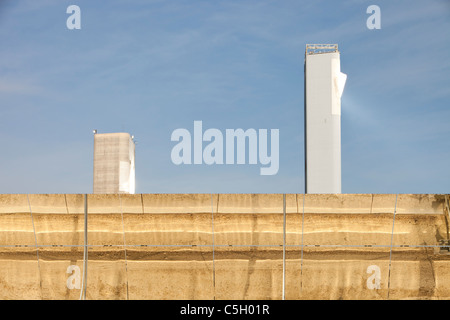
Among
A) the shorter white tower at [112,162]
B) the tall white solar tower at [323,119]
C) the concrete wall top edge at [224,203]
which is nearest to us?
the concrete wall top edge at [224,203]

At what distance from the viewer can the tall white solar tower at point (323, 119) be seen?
8906 cm

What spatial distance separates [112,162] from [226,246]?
92.3 m

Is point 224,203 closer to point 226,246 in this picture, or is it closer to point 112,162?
point 226,246

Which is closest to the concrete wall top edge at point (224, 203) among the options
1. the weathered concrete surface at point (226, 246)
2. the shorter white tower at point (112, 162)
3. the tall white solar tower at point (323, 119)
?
the weathered concrete surface at point (226, 246)

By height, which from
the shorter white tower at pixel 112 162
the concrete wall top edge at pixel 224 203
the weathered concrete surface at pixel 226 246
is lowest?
the weathered concrete surface at pixel 226 246

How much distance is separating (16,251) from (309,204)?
22.0ft

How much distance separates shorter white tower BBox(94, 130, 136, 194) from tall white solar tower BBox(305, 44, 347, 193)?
33998 mm

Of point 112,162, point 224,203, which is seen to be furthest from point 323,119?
point 224,203

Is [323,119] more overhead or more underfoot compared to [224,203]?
more overhead

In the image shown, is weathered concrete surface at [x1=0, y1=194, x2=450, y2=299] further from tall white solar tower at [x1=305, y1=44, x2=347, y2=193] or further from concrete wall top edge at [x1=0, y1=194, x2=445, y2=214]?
tall white solar tower at [x1=305, y1=44, x2=347, y2=193]

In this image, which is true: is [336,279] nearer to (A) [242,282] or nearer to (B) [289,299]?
(B) [289,299]

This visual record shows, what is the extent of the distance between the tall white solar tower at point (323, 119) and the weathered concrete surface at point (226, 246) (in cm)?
7722

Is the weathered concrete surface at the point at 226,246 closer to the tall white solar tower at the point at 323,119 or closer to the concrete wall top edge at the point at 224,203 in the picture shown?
the concrete wall top edge at the point at 224,203

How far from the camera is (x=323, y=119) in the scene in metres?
90.2
